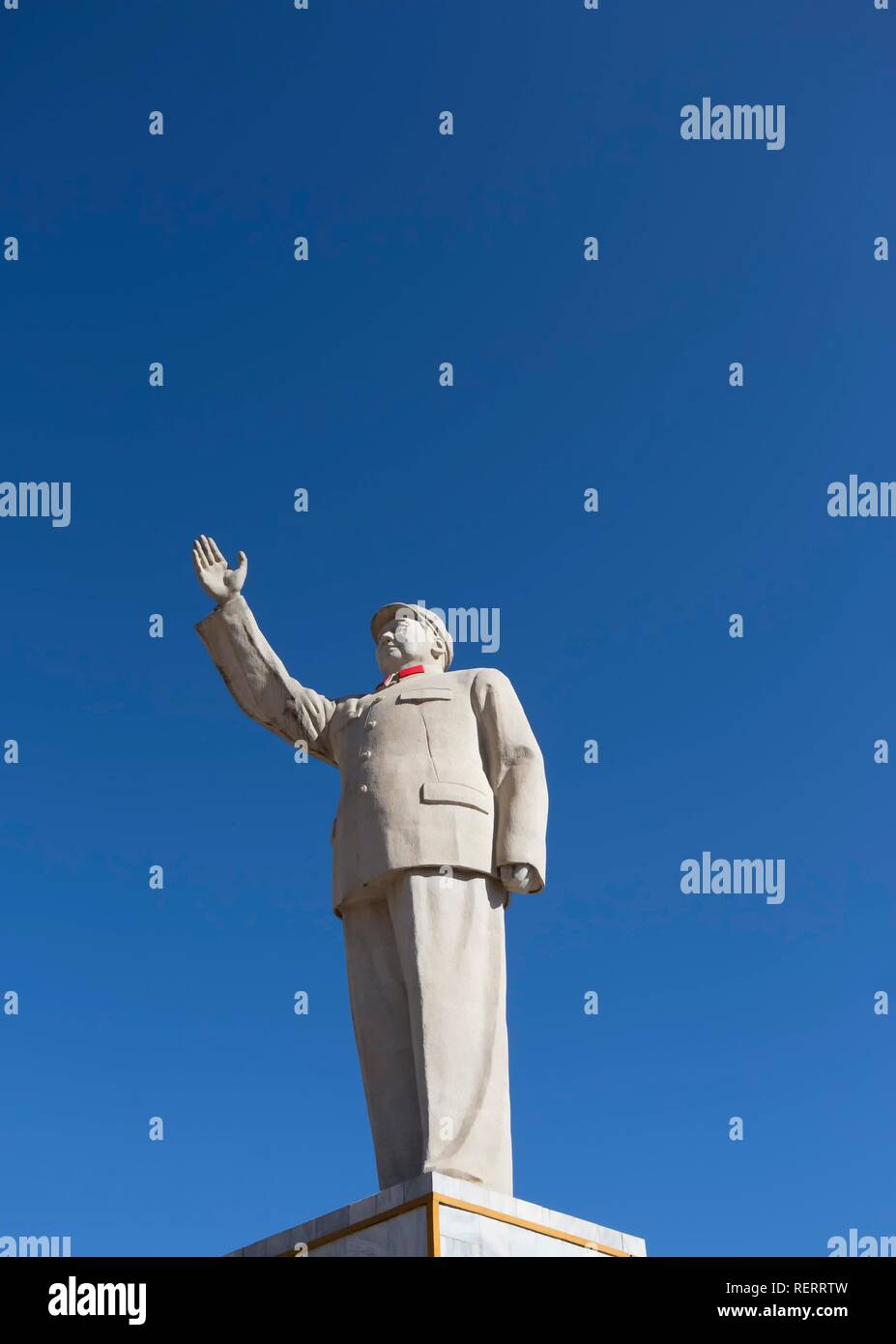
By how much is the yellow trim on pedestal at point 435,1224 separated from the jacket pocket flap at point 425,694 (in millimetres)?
3382

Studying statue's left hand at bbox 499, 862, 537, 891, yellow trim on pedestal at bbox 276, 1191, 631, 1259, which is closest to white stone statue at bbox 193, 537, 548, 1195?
statue's left hand at bbox 499, 862, 537, 891

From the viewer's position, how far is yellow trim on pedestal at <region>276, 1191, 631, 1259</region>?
9398 millimetres

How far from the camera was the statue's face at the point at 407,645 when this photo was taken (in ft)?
40.5

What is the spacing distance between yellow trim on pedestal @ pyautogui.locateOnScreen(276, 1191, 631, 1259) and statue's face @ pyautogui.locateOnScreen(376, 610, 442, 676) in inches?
152

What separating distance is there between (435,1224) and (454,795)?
9.12 feet

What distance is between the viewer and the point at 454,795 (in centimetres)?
1126

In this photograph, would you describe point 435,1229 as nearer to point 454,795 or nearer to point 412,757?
point 454,795

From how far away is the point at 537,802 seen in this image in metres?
11.5

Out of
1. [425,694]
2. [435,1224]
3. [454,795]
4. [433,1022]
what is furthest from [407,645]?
[435,1224]

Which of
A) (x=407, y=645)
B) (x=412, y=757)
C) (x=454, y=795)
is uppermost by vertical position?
(x=407, y=645)

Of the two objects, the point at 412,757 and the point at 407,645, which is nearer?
the point at 412,757

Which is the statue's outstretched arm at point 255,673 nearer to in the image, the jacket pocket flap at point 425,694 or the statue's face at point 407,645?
the statue's face at point 407,645

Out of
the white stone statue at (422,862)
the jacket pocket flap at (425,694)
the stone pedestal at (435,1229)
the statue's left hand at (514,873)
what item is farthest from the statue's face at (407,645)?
the stone pedestal at (435,1229)
